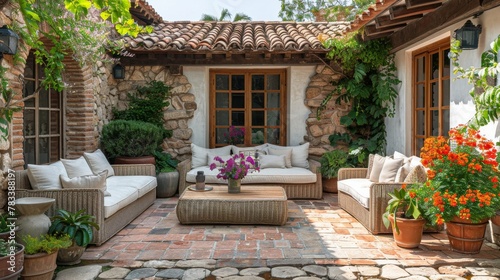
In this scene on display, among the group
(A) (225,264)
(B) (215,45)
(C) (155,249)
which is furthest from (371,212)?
(B) (215,45)

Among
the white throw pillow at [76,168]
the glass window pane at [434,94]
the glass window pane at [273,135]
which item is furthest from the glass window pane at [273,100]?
the white throw pillow at [76,168]

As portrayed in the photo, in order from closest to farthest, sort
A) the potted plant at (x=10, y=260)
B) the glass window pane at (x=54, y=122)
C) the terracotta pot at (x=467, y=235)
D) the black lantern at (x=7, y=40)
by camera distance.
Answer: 1. the potted plant at (x=10, y=260)
2. the black lantern at (x=7, y=40)
3. the terracotta pot at (x=467, y=235)
4. the glass window pane at (x=54, y=122)

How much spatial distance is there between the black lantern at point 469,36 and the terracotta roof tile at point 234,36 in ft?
8.45

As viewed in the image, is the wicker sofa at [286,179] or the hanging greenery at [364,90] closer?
the wicker sofa at [286,179]

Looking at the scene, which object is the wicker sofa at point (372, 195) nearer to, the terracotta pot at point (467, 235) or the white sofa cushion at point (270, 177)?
the terracotta pot at point (467, 235)

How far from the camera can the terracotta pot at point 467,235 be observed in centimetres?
417

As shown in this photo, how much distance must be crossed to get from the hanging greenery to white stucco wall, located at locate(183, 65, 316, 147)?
0.38 metres

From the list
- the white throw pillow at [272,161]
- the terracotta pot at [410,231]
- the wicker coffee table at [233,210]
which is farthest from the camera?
the white throw pillow at [272,161]

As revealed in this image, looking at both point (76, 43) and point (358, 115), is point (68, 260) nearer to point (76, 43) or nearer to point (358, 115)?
point (76, 43)

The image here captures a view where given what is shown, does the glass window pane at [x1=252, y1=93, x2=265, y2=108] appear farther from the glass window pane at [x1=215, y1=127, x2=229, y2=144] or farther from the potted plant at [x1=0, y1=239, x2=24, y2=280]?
the potted plant at [x1=0, y1=239, x2=24, y2=280]

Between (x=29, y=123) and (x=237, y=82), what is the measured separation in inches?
148

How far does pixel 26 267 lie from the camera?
11.2ft

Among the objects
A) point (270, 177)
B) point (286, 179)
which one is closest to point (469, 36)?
point (286, 179)

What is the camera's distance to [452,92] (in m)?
5.22
